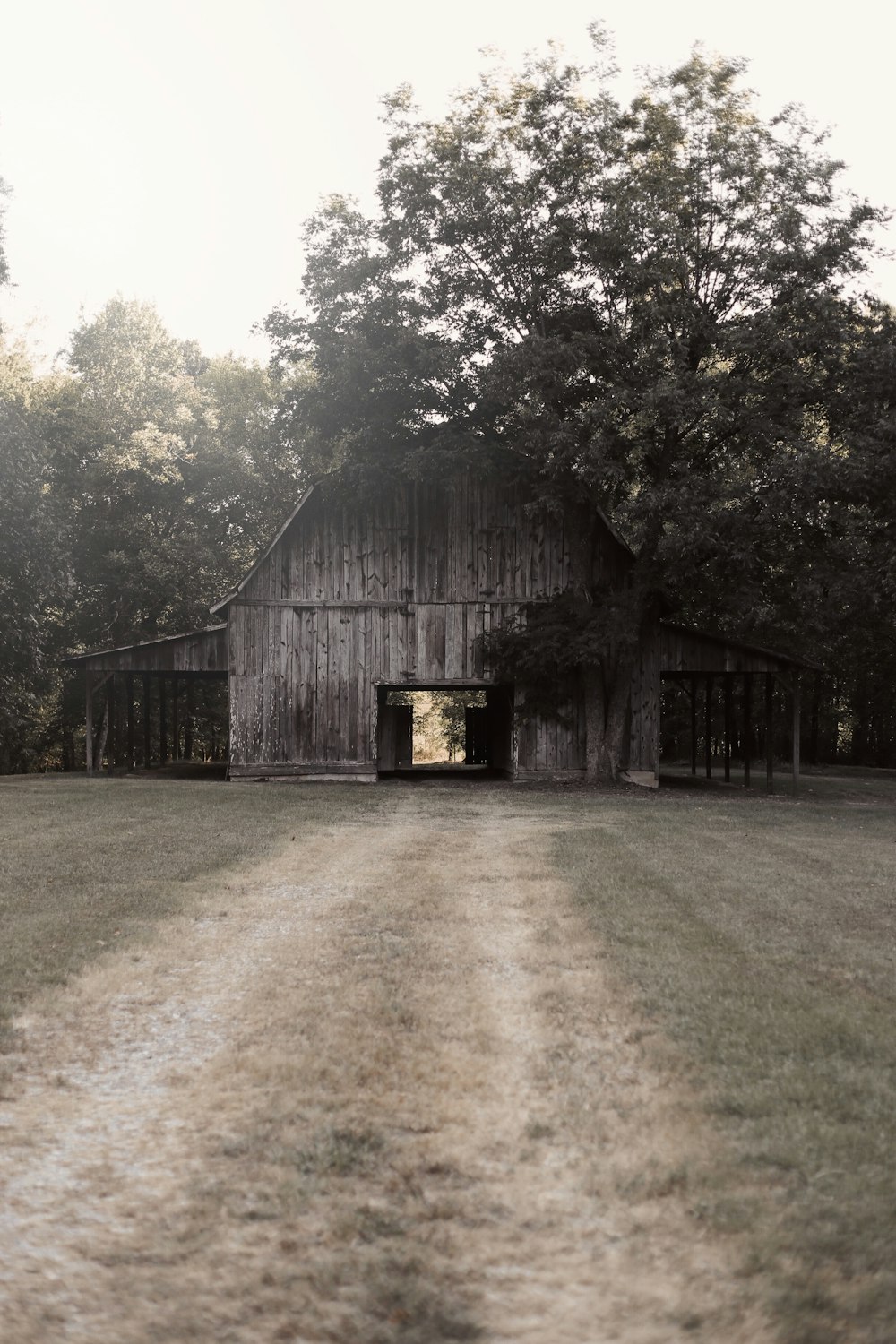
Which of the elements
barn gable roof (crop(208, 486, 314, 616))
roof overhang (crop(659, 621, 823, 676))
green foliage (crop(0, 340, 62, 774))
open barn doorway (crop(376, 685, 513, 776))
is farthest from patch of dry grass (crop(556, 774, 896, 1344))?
green foliage (crop(0, 340, 62, 774))

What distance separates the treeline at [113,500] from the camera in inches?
1058

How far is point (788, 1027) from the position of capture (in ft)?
18.7

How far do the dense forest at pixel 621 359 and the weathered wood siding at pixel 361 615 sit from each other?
49.7 inches

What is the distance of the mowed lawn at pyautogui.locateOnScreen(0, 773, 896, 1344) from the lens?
3.58 m

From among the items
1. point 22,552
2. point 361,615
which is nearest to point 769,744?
point 361,615

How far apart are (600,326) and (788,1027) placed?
19887 mm

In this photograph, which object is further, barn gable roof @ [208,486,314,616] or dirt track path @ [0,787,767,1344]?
barn gable roof @ [208,486,314,616]

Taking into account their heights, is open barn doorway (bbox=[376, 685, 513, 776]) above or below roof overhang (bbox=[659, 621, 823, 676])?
below

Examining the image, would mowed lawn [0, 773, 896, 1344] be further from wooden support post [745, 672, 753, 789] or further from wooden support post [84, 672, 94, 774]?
wooden support post [745, 672, 753, 789]

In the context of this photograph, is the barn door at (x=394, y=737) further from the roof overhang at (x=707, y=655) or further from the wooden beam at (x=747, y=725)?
the wooden beam at (x=747, y=725)

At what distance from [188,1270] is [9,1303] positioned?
1.55ft

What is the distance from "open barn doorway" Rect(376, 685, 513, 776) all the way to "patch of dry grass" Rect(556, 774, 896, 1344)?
16.0 metres

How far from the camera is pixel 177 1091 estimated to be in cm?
479

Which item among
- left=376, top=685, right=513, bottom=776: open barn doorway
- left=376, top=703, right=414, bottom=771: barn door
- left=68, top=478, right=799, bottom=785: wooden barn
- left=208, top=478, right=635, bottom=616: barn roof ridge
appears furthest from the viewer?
left=376, top=703, right=414, bottom=771: barn door
